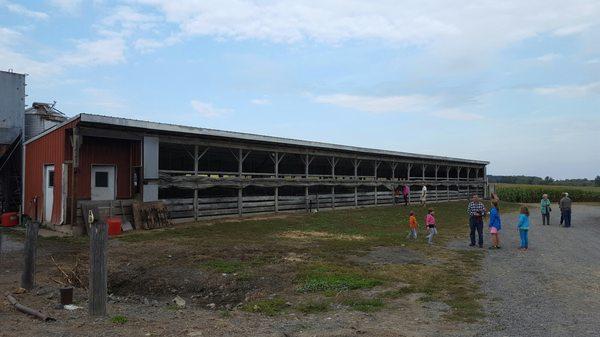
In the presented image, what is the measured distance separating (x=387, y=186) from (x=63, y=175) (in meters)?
23.0

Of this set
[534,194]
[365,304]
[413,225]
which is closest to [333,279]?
[365,304]

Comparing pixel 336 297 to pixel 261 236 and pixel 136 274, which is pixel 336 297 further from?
pixel 261 236

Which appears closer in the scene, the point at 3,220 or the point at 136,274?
the point at 136,274

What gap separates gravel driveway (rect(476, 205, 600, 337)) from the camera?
642 cm

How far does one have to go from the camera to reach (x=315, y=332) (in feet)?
20.0

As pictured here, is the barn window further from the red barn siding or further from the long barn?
the red barn siding

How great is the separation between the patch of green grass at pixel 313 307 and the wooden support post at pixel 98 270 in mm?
2885

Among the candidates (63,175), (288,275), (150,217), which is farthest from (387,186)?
(288,275)

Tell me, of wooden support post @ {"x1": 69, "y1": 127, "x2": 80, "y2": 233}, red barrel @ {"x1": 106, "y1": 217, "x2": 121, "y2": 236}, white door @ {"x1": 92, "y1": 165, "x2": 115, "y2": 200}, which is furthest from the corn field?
wooden support post @ {"x1": 69, "y1": 127, "x2": 80, "y2": 233}

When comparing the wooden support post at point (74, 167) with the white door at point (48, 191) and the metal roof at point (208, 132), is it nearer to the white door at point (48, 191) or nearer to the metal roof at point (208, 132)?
the metal roof at point (208, 132)

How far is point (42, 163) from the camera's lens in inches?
733

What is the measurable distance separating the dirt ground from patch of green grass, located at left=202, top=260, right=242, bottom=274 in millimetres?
23

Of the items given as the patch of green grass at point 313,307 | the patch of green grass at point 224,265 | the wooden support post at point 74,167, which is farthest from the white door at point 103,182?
the patch of green grass at point 313,307

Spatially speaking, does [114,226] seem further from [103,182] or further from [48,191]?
[48,191]
